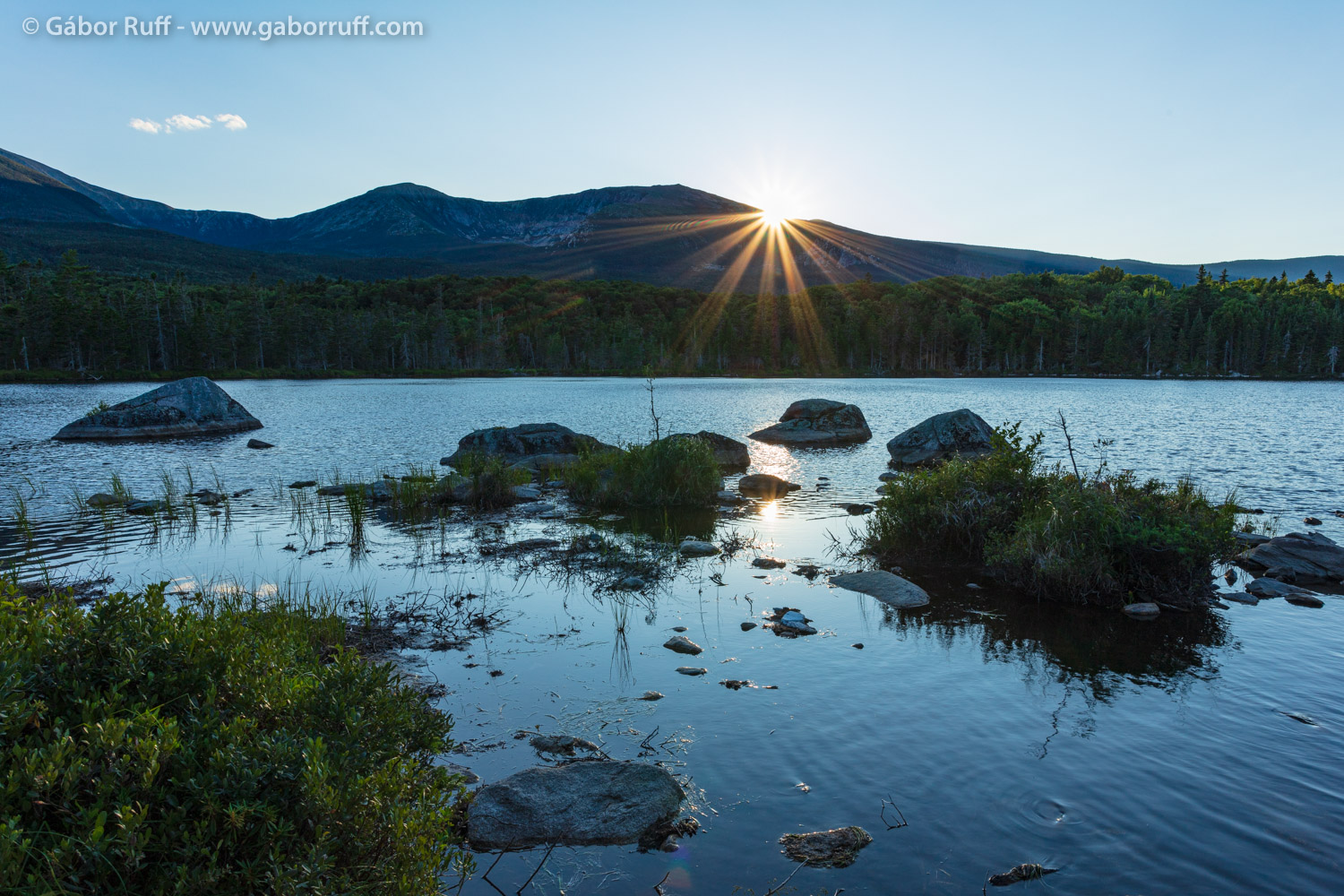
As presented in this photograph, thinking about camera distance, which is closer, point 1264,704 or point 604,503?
point 1264,704

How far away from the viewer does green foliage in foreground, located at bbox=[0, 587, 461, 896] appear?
118 inches

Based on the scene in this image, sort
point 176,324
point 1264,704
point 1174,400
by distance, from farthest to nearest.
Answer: point 176,324 < point 1174,400 < point 1264,704

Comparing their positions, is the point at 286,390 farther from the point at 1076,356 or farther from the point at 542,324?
the point at 1076,356

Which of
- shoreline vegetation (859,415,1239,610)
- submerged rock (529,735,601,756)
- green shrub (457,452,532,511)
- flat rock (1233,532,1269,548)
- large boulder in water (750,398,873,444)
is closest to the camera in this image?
submerged rock (529,735,601,756)

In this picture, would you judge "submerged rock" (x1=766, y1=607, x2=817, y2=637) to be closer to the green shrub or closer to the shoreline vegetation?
the shoreline vegetation

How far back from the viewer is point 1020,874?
493 cm

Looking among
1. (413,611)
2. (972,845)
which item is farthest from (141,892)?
(413,611)

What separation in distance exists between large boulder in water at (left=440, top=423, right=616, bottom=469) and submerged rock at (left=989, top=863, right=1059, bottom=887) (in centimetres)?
2020

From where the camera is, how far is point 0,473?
23.0 meters

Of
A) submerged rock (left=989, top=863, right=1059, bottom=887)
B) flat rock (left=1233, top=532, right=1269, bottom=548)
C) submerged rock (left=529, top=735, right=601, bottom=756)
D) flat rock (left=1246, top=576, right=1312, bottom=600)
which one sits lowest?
submerged rock (left=529, top=735, right=601, bottom=756)

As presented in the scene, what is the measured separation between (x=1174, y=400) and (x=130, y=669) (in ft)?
268

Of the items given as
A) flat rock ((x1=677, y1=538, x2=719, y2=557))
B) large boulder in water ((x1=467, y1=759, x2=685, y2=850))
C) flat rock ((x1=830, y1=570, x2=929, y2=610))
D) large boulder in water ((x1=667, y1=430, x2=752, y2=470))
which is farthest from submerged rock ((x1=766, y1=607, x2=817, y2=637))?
large boulder in water ((x1=667, y1=430, x2=752, y2=470))

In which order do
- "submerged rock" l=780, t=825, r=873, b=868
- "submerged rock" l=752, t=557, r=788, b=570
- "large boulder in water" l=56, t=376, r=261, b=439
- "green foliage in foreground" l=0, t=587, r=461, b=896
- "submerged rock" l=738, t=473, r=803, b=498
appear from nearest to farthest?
"green foliage in foreground" l=0, t=587, r=461, b=896 → "submerged rock" l=780, t=825, r=873, b=868 → "submerged rock" l=752, t=557, r=788, b=570 → "submerged rock" l=738, t=473, r=803, b=498 → "large boulder in water" l=56, t=376, r=261, b=439

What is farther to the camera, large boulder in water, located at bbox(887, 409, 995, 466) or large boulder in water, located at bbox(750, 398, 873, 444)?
large boulder in water, located at bbox(750, 398, 873, 444)
